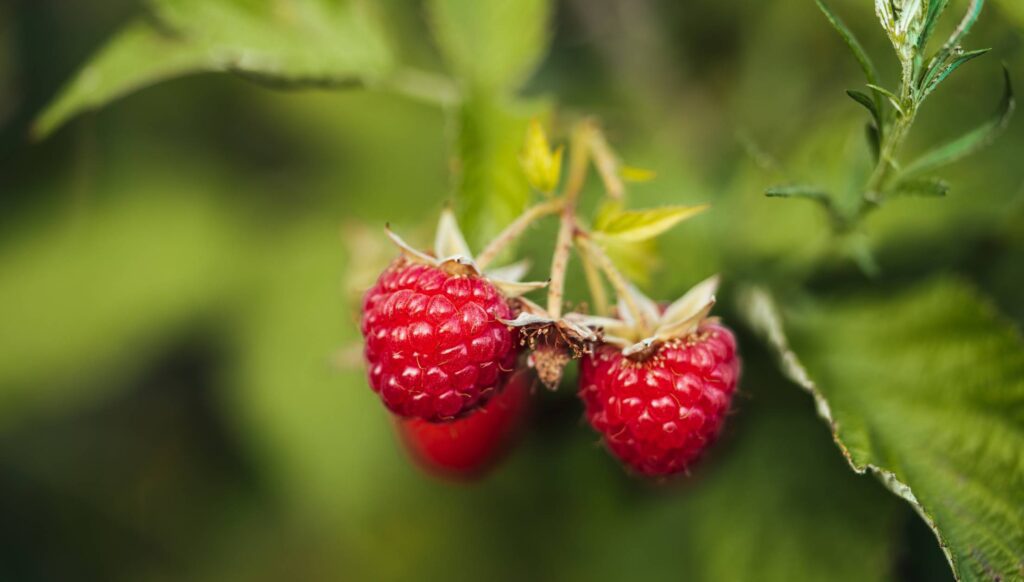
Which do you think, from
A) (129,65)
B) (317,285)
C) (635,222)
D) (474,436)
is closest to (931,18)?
(635,222)

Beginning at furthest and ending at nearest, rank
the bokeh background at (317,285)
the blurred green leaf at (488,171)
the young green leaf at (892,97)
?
1. the bokeh background at (317,285)
2. the blurred green leaf at (488,171)
3. the young green leaf at (892,97)

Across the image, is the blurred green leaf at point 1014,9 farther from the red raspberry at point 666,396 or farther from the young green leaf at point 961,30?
the red raspberry at point 666,396

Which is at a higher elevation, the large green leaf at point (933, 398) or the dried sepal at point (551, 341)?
the dried sepal at point (551, 341)

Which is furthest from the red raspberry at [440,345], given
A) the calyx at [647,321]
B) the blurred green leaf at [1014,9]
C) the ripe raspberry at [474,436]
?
the blurred green leaf at [1014,9]

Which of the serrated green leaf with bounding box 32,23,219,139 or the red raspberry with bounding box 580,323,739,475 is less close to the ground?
the serrated green leaf with bounding box 32,23,219,139

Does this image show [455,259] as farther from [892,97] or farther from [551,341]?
[892,97]

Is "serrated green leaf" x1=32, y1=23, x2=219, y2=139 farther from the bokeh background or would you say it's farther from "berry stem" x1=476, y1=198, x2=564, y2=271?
"berry stem" x1=476, y1=198, x2=564, y2=271

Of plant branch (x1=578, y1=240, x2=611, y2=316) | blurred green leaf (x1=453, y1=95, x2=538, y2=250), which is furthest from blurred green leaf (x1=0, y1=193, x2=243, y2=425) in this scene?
plant branch (x1=578, y1=240, x2=611, y2=316)

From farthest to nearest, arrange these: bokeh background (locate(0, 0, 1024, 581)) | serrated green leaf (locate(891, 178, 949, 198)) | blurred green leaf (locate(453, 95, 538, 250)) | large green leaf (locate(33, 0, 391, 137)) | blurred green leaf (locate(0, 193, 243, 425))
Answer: blurred green leaf (locate(0, 193, 243, 425))
bokeh background (locate(0, 0, 1024, 581))
large green leaf (locate(33, 0, 391, 137))
blurred green leaf (locate(453, 95, 538, 250))
serrated green leaf (locate(891, 178, 949, 198))
